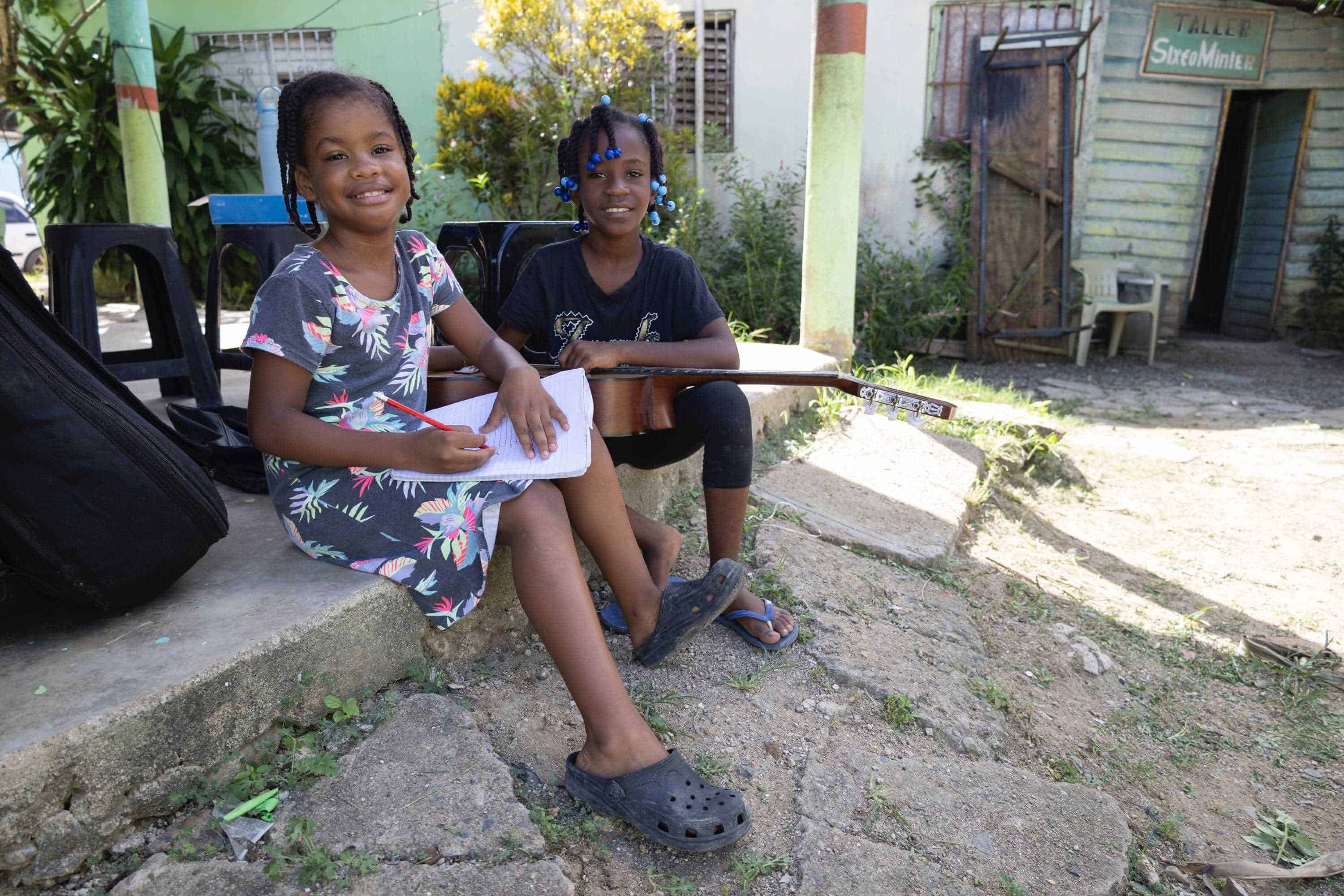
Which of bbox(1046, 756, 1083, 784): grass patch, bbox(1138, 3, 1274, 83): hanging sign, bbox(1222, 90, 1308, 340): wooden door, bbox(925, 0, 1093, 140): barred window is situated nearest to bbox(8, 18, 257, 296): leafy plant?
bbox(925, 0, 1093, 140): barred window

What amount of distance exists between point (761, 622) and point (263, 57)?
7.39 metres

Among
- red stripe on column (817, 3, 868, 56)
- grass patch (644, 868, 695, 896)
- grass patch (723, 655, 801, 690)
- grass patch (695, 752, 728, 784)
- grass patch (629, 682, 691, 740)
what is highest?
red stripe on column (817, 3, 868, 56)

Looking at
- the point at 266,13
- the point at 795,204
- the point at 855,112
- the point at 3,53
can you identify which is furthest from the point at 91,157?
the point at 855,112

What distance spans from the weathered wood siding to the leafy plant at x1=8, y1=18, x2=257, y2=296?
278 inches

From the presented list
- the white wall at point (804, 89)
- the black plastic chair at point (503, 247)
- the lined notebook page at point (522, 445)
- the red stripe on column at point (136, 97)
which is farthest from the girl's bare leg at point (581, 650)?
the white wall at point (804, 89)

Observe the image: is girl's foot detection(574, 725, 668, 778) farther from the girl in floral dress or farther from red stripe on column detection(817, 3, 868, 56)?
red stripe on column detection(817, 3, 868, 56)

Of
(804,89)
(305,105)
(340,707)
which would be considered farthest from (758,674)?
(804,89)

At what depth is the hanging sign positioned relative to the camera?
7020mm

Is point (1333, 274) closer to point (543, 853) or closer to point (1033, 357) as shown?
point (1033, 357)

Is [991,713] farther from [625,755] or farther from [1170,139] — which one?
[1170,139]

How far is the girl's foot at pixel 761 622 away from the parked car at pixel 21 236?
12.2 metres

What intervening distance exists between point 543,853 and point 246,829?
0.48 meters

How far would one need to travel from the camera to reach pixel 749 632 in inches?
88.2

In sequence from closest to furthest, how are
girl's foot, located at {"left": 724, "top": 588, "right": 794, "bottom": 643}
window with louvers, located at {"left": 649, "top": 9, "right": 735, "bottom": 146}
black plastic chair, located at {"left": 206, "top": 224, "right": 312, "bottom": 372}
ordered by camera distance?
girl's foot, located at {"left": 724, "top": 588, "right": 794, "bottom": 643}, black plastic chair, located at {"left": 206, "top": 224, "right": 312, "bottom": 372}, window with louvers, located at {"left": 649, "top": 9, "right": 735, "bottom": 146}
